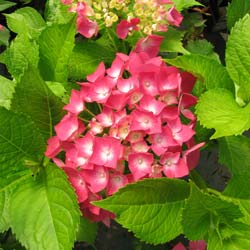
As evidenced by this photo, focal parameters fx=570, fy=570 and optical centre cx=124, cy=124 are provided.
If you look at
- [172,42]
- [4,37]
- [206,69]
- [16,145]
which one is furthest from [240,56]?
[4,37]

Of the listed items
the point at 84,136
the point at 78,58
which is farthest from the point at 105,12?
the point at 84,136

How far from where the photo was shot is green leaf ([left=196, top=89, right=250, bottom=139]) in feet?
2.86

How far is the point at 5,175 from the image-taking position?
95cm

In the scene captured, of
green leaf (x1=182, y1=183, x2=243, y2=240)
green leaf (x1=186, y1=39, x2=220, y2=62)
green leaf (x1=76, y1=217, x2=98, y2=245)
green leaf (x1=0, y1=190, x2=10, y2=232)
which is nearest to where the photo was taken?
green leaf (x1=182, y1=183, x2=243, y2=240)

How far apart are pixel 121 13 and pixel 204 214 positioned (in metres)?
0.41

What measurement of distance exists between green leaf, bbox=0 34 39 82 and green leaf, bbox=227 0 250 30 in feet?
1.40

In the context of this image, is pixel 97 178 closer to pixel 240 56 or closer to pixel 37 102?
pixel 37 102

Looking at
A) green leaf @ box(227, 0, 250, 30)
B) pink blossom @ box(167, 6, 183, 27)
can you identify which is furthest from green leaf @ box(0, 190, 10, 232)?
green leaf @ box(227, 0, 250, 30)

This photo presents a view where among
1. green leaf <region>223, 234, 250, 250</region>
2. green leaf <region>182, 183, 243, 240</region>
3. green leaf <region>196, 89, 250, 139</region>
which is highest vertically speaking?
green leaf <region>196, 89, 250, 139</region>

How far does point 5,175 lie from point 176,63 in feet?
1.11

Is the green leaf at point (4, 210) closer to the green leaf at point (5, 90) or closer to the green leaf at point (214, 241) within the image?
the green leaf at point (5, 90)

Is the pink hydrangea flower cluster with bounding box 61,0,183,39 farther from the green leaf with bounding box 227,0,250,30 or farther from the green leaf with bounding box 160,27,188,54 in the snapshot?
the green leaf with bounding box 227,0,250,30

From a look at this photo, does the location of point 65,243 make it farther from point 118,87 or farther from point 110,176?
point 118,87

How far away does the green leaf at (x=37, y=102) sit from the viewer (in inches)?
34.5
